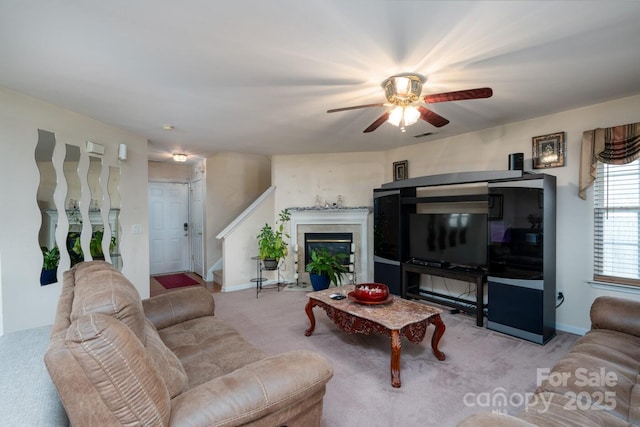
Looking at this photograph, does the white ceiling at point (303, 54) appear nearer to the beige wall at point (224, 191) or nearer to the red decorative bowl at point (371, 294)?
the red decorative bowl at point (371, 294)

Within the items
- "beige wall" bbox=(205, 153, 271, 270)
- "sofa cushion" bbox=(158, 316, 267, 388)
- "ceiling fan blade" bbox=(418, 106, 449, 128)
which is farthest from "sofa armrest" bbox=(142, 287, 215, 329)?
"beige wall" bbox=(205, 153, 271, 270)

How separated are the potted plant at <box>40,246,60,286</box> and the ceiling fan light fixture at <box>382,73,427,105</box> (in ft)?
11.5

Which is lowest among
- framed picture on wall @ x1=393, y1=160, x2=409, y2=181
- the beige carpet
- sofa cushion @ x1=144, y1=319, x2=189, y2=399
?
the beige carpet

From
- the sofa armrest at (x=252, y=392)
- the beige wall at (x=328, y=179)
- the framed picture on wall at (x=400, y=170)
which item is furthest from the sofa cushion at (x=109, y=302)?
the framed picture on wall at (x=400, y=170)

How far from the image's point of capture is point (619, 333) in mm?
2041

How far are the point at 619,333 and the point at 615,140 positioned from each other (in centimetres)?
190

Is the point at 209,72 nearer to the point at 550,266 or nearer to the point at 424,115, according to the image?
the point at 424,115

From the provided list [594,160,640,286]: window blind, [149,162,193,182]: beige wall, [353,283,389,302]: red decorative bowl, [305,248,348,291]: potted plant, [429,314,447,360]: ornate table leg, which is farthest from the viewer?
[149,162,193,182]: beige wall

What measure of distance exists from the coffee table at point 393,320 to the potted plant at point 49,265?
104 inches

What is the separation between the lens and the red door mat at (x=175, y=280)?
18.1 ft

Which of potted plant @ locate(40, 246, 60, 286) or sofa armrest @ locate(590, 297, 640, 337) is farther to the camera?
potted plant @ locate(40, 246, 60, 286)

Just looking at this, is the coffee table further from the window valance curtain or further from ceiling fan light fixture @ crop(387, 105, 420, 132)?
the window valance curtain

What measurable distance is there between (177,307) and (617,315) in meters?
3.14

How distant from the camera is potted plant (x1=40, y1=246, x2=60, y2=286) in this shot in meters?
2.92
